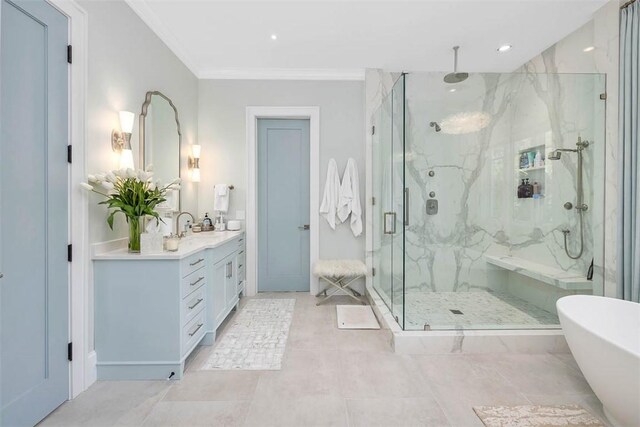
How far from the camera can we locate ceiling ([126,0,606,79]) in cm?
246

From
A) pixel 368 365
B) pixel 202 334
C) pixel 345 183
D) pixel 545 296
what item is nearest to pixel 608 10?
pixel 545 296

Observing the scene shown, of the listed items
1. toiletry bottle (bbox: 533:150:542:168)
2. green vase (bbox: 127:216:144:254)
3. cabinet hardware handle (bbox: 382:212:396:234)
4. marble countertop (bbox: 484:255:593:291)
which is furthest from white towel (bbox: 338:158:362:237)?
green vase (bbox: 127:216:144:254)

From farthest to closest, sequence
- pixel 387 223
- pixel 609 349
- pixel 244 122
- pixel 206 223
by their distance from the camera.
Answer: pixel 244 122 → pixel 206 223 → pixel 387 223 → pixel 609 349

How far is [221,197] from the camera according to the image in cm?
357

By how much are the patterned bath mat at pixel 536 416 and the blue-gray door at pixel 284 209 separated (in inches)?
102

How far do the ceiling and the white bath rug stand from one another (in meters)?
2.77

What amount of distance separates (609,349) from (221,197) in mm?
3451

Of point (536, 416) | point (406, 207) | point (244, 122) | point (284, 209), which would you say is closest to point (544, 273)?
point (406, 207)

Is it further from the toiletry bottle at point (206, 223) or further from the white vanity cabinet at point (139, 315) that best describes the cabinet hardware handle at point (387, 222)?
the toiletry bottle at point (206, 223)

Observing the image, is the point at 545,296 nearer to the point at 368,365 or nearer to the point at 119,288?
the point at 368,365

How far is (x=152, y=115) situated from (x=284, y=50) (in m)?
1.52

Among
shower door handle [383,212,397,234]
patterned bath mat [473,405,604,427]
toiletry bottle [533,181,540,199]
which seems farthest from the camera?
shower door handle [383,212,397,234]

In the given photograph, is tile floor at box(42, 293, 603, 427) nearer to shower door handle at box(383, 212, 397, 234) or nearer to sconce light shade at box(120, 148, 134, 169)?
shower door handle at box(383, 212, 397, 234)

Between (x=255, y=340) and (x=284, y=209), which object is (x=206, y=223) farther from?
(x=255, y=340)
